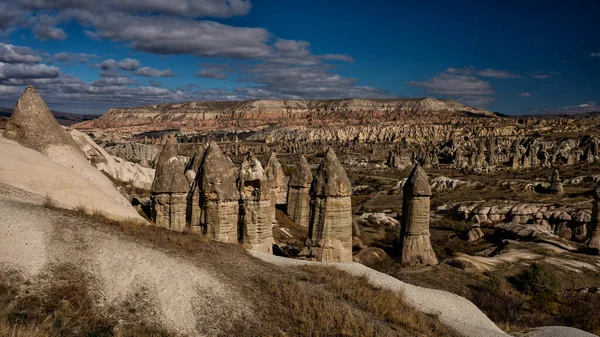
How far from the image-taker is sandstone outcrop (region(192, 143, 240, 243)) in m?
12.7

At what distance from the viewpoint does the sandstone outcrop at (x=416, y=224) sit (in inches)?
663

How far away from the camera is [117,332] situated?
5141 millimetres

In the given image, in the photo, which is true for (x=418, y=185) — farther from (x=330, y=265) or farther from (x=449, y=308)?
(x=449, y=308)

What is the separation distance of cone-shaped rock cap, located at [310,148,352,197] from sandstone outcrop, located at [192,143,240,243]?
278 cm

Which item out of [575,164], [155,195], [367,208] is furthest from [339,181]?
[575,164]

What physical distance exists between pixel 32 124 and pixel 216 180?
545cm

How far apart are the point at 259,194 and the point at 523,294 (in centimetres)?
1044

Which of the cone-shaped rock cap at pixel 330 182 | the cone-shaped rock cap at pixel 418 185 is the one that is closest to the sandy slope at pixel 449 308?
the cone-shaped rock cap at pixel 330 182

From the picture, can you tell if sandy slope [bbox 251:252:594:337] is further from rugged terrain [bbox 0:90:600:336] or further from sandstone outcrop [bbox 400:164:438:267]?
sandstone outcrop [bbox 400:164:438:267]

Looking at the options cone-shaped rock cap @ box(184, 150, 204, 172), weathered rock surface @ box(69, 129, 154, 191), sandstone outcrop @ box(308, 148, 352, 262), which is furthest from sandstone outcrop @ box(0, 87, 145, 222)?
weathered rock surface @ box(69, 129, 154, 191)

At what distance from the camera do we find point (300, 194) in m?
23.2

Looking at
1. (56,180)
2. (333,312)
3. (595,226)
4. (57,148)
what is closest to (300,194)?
(57,148)

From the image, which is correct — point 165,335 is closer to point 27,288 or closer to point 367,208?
point 27,288

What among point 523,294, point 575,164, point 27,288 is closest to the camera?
point 27,288
